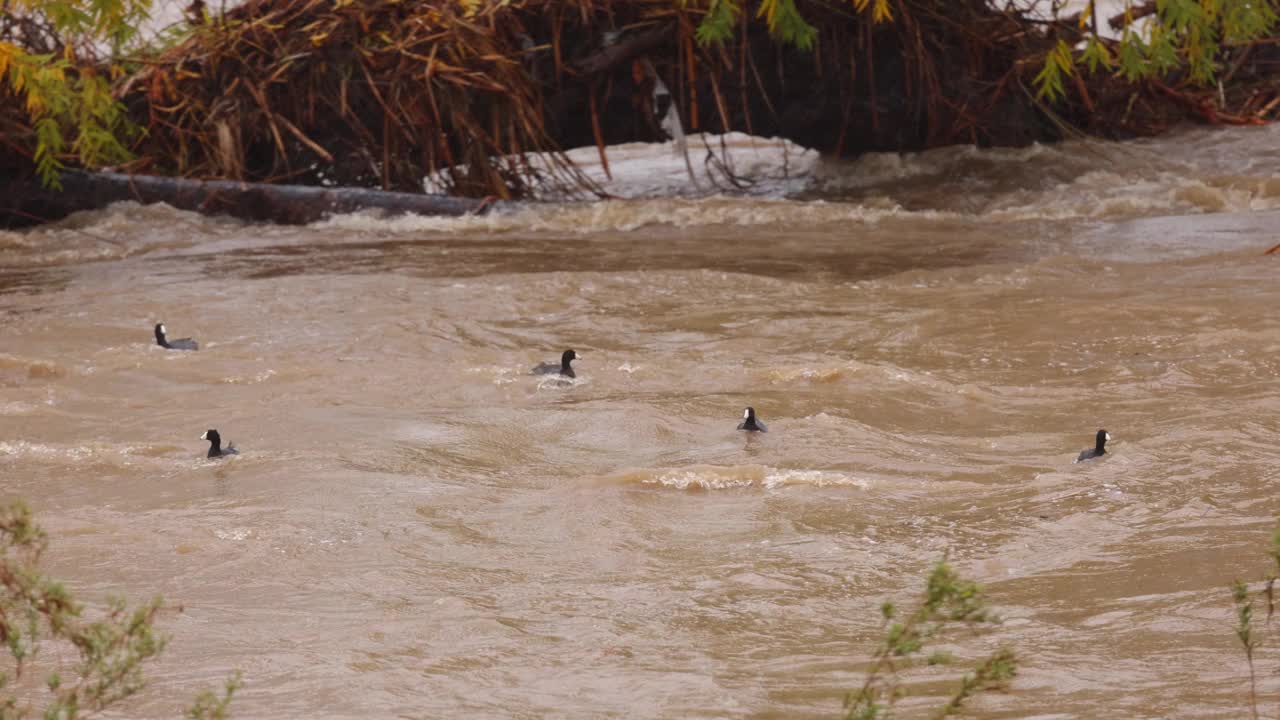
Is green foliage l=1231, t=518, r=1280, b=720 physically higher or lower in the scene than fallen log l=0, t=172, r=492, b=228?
lower

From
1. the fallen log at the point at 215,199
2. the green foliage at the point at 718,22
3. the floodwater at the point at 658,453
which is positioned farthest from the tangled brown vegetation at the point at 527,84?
the floodwater at the point at 658,453

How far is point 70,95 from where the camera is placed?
14.5 meters

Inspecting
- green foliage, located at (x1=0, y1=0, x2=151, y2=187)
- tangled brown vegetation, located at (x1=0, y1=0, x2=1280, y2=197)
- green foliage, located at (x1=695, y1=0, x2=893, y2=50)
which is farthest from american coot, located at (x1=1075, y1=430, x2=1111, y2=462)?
green foliage, located at (x1=0, y1=0, x2=151, y2=187)

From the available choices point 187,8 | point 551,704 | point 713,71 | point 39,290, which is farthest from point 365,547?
point 187,8

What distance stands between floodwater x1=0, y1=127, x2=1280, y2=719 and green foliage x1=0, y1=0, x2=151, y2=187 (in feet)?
4.13

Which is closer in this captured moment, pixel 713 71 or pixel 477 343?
pixel 477 343

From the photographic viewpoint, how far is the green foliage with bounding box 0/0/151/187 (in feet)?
44.1

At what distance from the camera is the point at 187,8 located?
628 inches

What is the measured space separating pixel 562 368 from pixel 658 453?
4.63 ft

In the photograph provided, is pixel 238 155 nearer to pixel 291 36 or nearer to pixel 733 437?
pixel 291 36

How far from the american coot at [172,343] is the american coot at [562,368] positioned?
2.29 metres

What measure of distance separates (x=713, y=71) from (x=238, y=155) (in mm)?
4720

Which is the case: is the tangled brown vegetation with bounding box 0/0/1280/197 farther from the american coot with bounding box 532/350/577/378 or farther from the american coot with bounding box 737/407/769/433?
the american coot with bounding box 737/407/769/433

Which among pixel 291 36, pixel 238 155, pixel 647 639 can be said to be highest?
Answer: pixel 291 36
